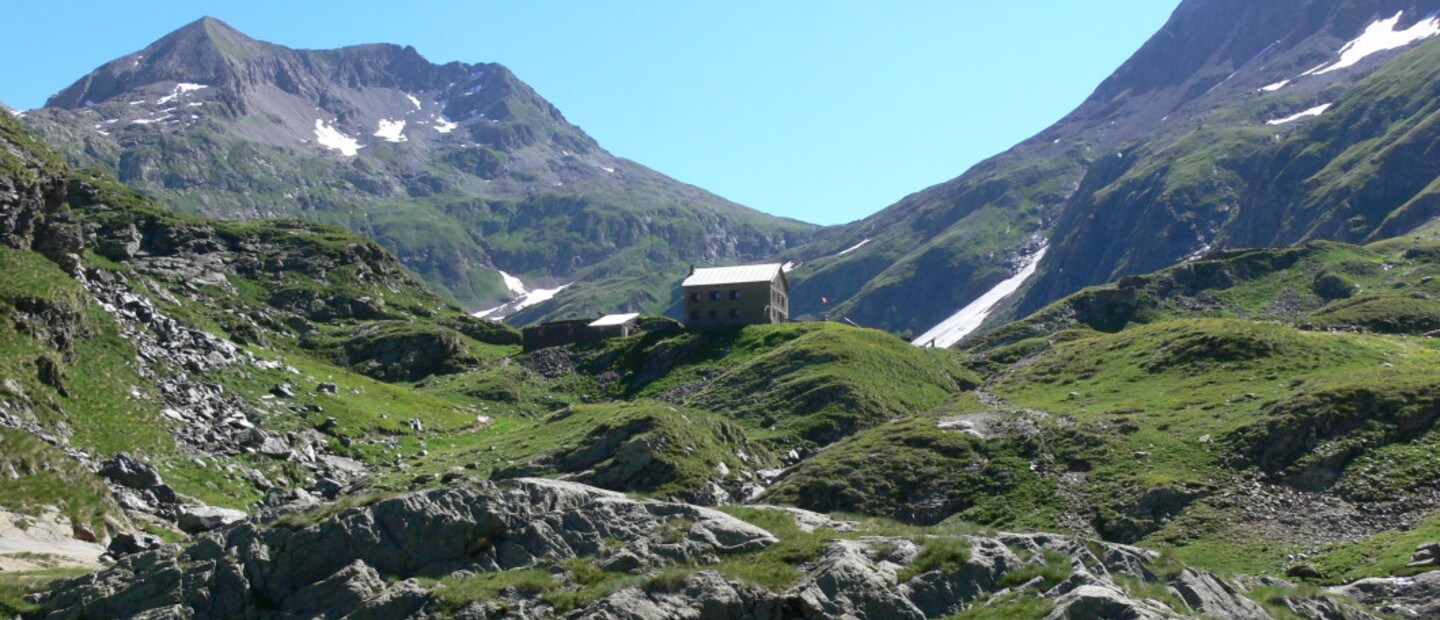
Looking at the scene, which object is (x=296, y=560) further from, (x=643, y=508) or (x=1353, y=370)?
(x=1353, y=370)

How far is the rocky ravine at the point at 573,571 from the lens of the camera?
1025 inches

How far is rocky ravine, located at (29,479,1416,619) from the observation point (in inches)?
1025

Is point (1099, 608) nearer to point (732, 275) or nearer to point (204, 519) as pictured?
point (204, 519)

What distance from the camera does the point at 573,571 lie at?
Answer: 27750mm

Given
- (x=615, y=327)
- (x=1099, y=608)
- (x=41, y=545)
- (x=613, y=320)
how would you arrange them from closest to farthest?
1. (x=1099, y=608)
2. (x=41, y=545)
3. (x=615, y=327)
4. (x=613, y=320)

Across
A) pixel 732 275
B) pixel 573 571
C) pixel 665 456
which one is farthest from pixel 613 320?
pixel 573 571

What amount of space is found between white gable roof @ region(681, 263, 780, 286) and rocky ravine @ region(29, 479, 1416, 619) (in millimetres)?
98196

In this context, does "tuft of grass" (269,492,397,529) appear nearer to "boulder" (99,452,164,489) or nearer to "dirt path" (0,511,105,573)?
"dirt path" (0,511,105,573)

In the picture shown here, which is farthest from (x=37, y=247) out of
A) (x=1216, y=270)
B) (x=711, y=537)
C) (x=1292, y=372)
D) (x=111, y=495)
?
(x=1216, y=270)

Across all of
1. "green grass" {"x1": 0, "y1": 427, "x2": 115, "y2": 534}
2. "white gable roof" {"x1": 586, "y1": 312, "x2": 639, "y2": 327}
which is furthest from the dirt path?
"white gable roof" {"x1": 586, "y1": 312, "x2": 639, "y2": 327}

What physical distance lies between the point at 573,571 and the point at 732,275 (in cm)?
10487

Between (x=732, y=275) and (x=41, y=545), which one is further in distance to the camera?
(x=732, y=275)

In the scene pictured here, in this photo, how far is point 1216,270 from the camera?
167 m

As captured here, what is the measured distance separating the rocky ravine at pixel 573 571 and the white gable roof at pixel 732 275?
98.2 m
